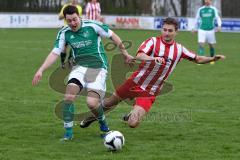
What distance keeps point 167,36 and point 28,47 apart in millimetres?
17770

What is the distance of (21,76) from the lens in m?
15.6

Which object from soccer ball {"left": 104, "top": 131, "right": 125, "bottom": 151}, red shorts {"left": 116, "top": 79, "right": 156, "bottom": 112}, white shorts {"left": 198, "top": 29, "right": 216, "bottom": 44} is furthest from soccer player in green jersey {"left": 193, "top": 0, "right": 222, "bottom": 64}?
soccer ball {"left": 104, "top": 131, "right": 125, "bottom": 151}

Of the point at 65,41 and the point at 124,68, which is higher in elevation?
the point at 65,41

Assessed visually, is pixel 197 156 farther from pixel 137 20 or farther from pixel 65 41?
pixel 137 20

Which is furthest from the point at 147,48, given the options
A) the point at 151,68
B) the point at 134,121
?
the point at 134,121

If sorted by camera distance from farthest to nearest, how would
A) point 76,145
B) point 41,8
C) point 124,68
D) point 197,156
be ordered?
point 41,8
point 124,68
point 76,145
point 197,156

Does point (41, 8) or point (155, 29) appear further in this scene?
point (41, 8)

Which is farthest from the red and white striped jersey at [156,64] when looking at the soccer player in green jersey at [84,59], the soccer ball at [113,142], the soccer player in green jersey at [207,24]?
the soccer player in green jersey at [207,24]

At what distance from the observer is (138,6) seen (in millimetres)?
53719

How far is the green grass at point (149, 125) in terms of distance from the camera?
7.51 metres

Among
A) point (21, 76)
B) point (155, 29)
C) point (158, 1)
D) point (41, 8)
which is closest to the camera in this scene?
point (21, 76)

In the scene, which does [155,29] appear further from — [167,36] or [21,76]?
[167,36]

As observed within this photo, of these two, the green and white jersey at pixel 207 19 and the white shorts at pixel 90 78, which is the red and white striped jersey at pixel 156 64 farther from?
the green and white jersey at pixel 207 19

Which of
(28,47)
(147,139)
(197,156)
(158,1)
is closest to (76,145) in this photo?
(147,139)
